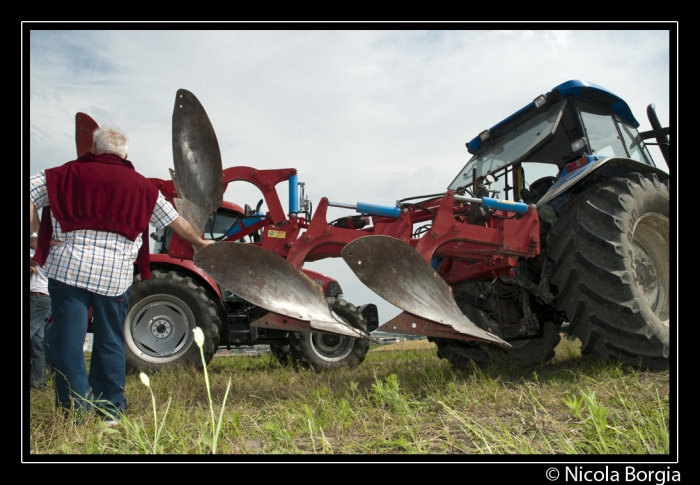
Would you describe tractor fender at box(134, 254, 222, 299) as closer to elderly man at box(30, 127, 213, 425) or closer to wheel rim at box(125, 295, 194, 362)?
wheel rim at box(125, 295, 194, 362)

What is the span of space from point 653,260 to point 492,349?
1.27 m

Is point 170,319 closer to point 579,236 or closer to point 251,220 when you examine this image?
point 251,220

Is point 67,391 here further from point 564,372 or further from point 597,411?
point 564,372

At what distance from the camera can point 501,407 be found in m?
2.34

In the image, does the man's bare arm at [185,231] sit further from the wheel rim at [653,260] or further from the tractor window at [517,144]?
the wheel rim at [653,260]

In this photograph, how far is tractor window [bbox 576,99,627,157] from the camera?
13.2 ft

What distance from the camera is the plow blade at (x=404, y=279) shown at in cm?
274

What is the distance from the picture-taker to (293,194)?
3232 mm

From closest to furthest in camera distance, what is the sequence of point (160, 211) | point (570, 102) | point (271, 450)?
point (271, 450)
point (160, 211)
point (570, 102)

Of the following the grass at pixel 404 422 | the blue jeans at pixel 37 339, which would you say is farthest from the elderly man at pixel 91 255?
the blue jeans at pixel 37 339

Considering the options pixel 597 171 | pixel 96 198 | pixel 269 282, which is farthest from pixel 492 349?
pixel 96 198

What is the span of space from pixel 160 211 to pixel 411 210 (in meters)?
1.52

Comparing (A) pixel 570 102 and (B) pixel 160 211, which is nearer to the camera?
(B) pixel 160 211
